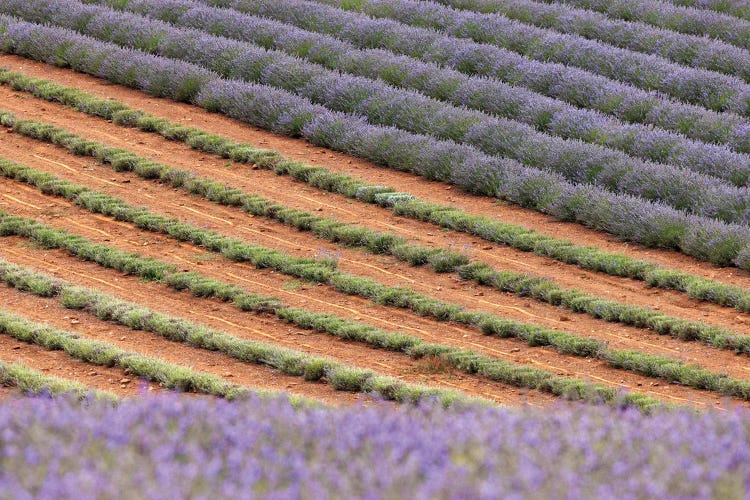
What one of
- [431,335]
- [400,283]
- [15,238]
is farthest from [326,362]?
[15,238]

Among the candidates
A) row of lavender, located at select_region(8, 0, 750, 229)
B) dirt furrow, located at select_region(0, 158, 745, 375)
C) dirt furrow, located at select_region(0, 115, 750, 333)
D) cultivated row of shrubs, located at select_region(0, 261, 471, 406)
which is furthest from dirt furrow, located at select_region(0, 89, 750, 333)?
cultivated row of shrubs, located at select_region(0, 261, 471, 406)

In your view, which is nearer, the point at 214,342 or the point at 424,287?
the point at 214,342

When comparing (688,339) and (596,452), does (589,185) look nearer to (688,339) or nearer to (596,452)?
(688,339)

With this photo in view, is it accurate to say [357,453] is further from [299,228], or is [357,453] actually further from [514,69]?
[514,69]

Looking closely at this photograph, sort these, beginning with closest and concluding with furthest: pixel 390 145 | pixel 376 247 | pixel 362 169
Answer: pixel 376 247 < pixel 362 169 < pixel 390 145

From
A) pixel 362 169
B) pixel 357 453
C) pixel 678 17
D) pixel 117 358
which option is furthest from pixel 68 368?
pixel 678 17

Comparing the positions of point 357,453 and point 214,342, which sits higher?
point 357,453

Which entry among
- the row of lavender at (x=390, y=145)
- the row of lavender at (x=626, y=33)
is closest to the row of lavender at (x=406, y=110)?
the row of lavender at (x=390, y=145)
